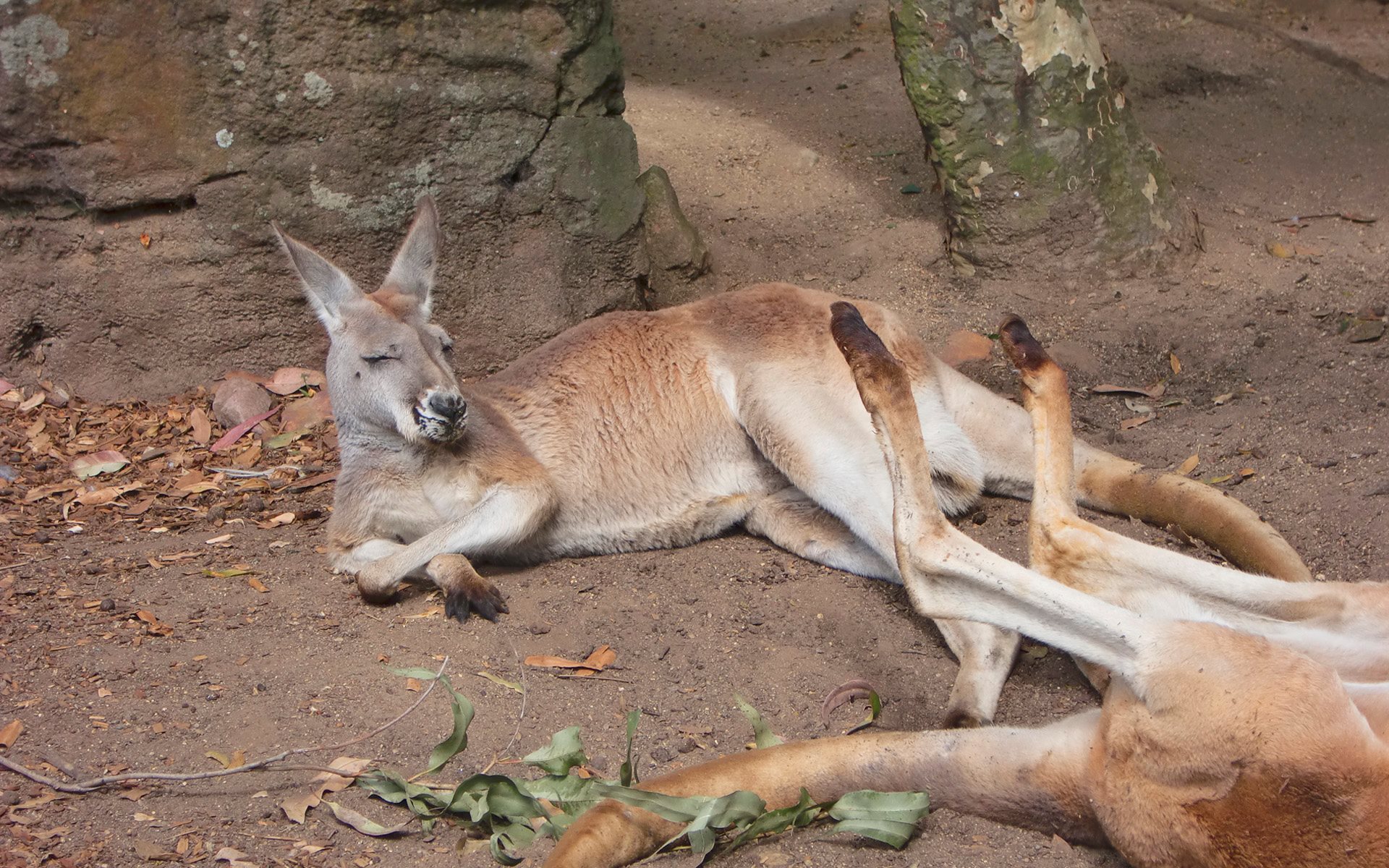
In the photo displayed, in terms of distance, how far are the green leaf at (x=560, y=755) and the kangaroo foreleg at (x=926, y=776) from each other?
13.4 inches

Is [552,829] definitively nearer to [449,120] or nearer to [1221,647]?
[1221,647]

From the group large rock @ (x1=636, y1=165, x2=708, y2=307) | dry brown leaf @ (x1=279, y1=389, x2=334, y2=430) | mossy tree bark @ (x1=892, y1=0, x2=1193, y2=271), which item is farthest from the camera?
large rock @ (x1=636, y1=165, x2=708, y2=307)

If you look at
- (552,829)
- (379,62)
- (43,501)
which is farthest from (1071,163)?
(43,501)

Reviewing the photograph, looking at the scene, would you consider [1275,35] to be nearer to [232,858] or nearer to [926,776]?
[926,776]

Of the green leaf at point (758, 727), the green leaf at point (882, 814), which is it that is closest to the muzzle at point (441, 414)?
the green leaf at point (758, 727)

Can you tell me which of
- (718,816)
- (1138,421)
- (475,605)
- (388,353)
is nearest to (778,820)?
(718,816)

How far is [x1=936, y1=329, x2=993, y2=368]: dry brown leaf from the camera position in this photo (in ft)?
18.9

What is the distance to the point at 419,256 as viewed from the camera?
4.81 meters

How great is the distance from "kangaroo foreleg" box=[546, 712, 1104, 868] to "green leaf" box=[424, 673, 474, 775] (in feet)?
1.68

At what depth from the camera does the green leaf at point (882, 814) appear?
2812 millimetres

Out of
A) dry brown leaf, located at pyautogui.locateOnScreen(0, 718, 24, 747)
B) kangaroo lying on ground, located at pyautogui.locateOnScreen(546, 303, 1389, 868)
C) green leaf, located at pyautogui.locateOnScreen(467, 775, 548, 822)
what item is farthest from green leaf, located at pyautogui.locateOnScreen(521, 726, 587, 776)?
dry brown leaf, located at pyautogui.locateOnScreen(0, 718, 24, 747)

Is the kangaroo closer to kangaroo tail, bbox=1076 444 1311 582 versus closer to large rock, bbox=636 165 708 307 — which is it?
kangaroo tail, bbox=1076 444 1311 582

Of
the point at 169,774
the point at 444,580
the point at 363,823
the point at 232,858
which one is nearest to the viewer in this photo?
the point at 232,858

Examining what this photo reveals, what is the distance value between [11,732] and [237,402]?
2.45 metres
